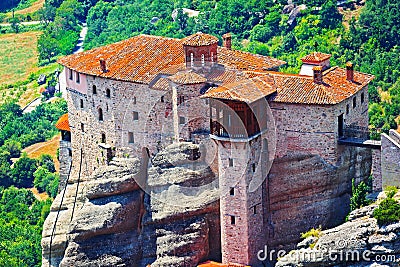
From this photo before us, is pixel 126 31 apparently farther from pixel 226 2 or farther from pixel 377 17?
pixel 377 17

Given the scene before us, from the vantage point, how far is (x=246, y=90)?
60.7m

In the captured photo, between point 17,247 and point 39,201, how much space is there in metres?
13.7

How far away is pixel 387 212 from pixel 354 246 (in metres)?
2.19

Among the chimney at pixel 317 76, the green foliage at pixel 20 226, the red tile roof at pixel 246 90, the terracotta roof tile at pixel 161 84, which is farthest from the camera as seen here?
the green foliage at pixel 20 226

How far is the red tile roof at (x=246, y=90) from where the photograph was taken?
59969 mm

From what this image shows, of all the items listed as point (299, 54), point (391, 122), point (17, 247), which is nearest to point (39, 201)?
point (17, 247)

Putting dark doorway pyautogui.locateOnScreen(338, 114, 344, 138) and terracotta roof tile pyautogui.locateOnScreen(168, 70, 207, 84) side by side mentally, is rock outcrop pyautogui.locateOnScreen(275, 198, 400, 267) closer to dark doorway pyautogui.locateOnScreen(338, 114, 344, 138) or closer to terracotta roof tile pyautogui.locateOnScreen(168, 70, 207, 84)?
dark doorway pyautogui.locateOnScreen(338, 114, 344, 138)

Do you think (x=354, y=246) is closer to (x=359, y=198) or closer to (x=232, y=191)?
(x=359, y=198)

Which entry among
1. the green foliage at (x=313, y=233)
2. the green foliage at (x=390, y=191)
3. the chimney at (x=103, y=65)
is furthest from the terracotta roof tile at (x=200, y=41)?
the green foliage at (x=390, y=191)

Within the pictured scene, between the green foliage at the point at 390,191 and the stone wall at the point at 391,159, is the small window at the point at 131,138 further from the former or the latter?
the green foliage at the point at 390,191

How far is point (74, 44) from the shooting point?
138250mm

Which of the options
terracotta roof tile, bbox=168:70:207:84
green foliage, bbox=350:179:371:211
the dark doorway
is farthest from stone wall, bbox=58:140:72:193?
green foliage, bbox=350:179:371:211

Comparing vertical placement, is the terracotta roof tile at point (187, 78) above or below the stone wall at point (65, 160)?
above

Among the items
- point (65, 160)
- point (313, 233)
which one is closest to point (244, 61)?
point (313, 233)
